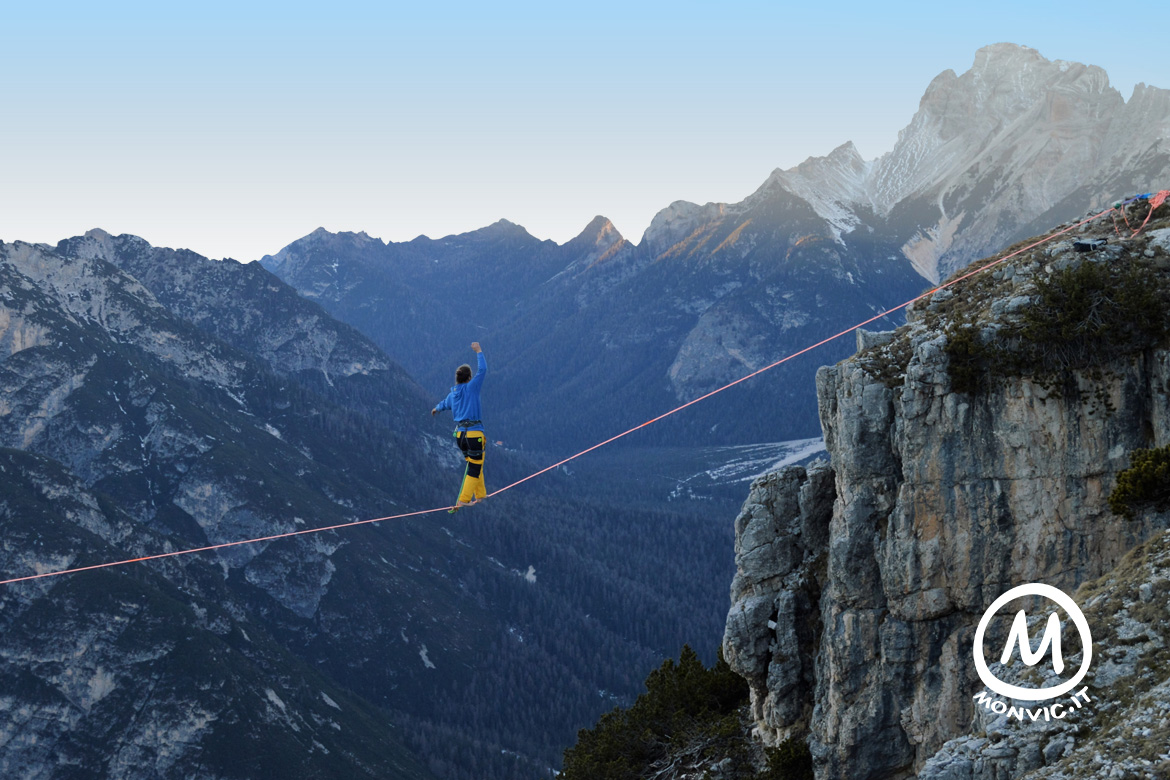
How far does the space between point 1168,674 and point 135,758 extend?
17815 cm

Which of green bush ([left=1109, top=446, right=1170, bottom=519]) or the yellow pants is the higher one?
the yellow pants

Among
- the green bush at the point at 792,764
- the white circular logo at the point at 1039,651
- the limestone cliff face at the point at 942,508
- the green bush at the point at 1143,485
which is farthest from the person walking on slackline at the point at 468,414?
the green bush at the point at 1143,485

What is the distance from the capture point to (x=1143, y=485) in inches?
1093

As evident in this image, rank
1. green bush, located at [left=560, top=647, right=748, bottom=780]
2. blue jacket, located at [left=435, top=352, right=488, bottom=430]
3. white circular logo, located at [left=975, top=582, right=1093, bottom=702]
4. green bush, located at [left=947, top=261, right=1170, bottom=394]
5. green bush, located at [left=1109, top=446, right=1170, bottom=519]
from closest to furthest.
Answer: white circular logo, located at [left=975, top=582, right=1093, bottom=702] → green bush, located at [left=1109, top=446, right=1170, bottom=519] → green bush, located at [left=947, top=261, right=1170, bottom=394] → blue jacket, located at [left=435, top=352, right=488, bottom=430] → green bush, located at [left=560, top=647, right=748, bottom=780]

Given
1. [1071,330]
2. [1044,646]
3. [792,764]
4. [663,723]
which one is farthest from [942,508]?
[663,723]

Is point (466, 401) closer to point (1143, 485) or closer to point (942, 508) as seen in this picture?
point (942, 508)

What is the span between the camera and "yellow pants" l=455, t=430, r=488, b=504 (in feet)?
117

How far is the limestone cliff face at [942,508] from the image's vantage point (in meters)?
29.7

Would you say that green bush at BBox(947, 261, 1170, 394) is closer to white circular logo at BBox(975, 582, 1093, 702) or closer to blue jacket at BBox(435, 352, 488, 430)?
white circular logo at BBox(975, 582, 1093, 702)

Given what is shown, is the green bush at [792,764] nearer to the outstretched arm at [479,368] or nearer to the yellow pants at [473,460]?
the yellow pants at [473,460]

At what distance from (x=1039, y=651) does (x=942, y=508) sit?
739 cm

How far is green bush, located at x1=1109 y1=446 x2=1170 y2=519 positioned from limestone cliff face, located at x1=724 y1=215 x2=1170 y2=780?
1.89ft

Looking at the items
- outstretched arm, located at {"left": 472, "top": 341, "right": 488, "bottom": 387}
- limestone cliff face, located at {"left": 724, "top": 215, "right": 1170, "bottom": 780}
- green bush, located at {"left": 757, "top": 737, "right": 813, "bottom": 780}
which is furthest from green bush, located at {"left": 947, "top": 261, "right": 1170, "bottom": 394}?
outstretched arm, located at {"left": 472, "top": 341, "right": 488, "bottom": 387}

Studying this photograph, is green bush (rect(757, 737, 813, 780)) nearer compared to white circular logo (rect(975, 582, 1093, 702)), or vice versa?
white circular logo (rect(975, 582, 1093, 702))
